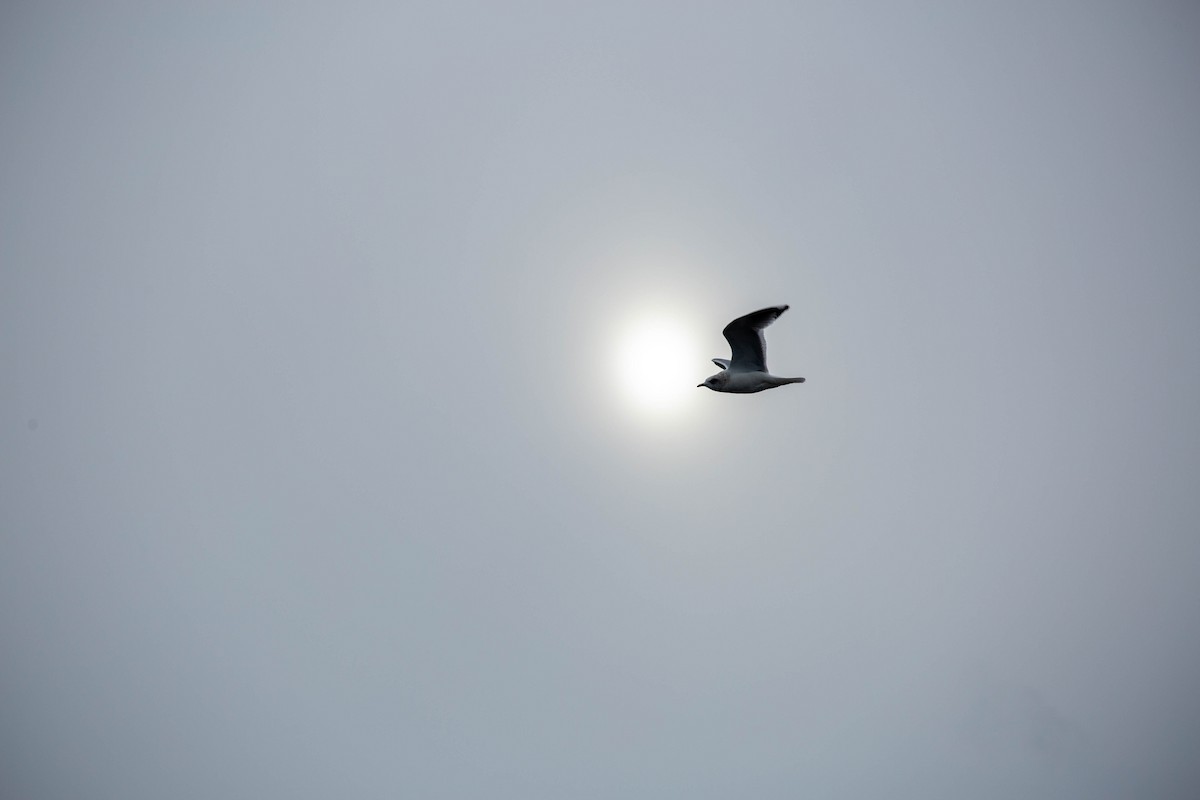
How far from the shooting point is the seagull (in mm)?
21391

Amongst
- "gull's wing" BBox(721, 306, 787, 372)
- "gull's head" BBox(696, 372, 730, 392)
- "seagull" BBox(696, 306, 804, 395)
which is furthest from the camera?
"gull's head" BBox(696, 372, 730, 392)

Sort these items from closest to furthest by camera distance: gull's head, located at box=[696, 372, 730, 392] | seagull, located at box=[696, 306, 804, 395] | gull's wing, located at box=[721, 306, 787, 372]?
gull's wing, located at box=[721, 306, 787, 372] < seagull, located at box=[696, 306, 804, 395] < gull's head, located at box=[696, 372, 730, 392]

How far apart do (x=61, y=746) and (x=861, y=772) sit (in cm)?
13407

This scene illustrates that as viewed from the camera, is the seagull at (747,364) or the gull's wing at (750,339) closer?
the gull's wing at (750,339)

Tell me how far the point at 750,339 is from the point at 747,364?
0.85m

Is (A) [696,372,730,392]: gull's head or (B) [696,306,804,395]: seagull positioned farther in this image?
(A) [696,372,730,392]: gull's head

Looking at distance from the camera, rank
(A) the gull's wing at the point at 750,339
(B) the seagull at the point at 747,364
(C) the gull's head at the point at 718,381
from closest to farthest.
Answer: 1. (A) the gull's wing at the point at 750,339
2. (B) the seagull at the point at 747,364
3. (C) the gull's head at the point at 718,381

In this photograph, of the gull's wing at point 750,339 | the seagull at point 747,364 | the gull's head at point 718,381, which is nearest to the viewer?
the gull's wing at point 750,339

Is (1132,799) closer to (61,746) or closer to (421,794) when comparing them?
(421,794)

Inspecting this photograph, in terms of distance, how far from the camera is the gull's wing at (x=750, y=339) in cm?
2117

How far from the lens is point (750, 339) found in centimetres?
2169

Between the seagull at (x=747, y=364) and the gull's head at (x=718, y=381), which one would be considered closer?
the seagull at (x=747, y=364)

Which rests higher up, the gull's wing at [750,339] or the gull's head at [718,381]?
the gull's wing at [750,339]

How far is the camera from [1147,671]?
129m
